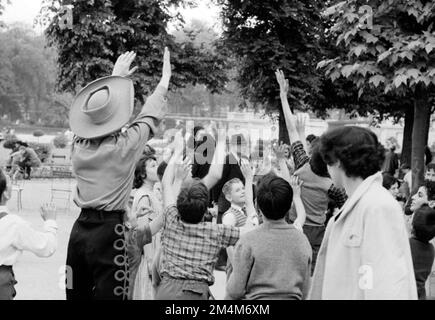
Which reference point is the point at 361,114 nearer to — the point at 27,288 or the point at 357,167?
the point at 27,288

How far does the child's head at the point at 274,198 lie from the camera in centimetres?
411

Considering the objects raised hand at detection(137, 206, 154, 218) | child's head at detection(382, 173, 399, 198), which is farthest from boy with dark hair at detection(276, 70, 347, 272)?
child's head at detection(382, 173, 399, 198)

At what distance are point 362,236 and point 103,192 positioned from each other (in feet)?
6.06

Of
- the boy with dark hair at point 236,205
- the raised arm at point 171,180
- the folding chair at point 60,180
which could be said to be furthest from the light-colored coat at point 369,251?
the folding chair at point 60,180

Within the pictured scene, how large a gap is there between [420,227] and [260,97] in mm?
14208

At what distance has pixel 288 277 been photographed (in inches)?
156

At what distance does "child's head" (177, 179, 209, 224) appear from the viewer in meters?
4.39

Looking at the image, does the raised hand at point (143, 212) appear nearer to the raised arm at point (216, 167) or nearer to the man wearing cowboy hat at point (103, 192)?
the man wearing cowboy hat at point (103, 192)

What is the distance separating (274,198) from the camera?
4.13 metres

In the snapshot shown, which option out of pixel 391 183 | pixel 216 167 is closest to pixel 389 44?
pixel 391 183

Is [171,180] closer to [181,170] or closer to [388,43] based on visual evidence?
[181,170]

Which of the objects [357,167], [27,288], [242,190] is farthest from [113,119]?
[27,288]

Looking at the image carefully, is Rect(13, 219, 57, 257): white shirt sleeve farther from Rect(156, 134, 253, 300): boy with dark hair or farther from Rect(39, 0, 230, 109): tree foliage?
Rect(39, 0, 230, 109): tree foliage

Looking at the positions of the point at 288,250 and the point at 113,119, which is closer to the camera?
the point at 288,250
